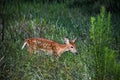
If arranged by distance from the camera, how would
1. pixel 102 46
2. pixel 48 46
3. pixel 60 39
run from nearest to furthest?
pixel 102 46
pixel 48 46
pixel 60 39

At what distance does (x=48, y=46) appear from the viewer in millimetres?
6086

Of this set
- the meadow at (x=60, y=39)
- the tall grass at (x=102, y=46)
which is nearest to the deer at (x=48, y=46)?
the meadow at (x=60, y=39)

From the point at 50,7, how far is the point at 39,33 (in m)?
1.81

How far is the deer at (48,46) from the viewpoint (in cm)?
605

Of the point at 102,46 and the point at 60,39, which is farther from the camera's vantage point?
the point at 60,39

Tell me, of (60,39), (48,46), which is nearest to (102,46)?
(48,46)

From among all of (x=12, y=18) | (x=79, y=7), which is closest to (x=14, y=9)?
(x=12, y=18)

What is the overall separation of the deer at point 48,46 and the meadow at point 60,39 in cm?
9

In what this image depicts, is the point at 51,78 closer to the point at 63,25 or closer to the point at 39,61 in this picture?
the point at 39,61

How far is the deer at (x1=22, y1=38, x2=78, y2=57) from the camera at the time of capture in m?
6.05

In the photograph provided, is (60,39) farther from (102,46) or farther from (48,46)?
(102,46)

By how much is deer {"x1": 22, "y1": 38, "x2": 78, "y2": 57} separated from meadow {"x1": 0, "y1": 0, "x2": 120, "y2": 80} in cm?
9

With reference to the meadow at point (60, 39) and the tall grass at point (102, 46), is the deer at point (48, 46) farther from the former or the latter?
the tall grass at point (102, 46)

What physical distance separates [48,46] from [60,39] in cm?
90
